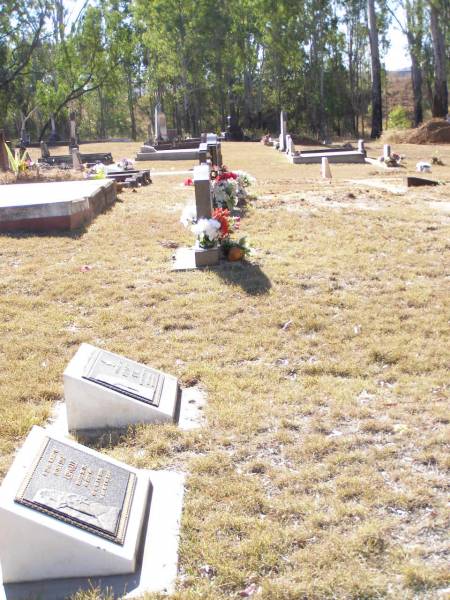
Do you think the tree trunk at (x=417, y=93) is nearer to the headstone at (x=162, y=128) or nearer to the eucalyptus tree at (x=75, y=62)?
the headstone at (x=162, y=128)

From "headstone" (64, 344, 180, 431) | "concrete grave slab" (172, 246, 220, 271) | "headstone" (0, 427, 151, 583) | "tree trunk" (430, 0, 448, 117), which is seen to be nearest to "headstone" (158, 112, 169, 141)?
"tree trunk" (430, 0, 448, 117)

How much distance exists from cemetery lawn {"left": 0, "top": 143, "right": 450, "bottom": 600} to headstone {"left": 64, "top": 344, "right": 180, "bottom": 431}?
0.14 m

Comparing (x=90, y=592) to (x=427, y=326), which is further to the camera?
(x=427, y=326)

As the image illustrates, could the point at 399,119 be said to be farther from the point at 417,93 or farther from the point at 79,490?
the point at 79,490

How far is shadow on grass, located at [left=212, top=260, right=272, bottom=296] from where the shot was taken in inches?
275

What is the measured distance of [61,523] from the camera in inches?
113

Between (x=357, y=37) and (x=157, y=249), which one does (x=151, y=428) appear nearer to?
(x=157, y=249)

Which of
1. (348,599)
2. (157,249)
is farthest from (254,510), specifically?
(157,249)

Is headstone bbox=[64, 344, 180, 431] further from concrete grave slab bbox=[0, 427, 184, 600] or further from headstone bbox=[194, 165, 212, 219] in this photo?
headstone bbox=[194, 165, 212, 219]

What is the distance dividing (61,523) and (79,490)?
245 mm

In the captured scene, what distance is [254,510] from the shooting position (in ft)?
11.1

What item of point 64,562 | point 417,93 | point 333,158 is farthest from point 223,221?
point 417,93

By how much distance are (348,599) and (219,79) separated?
1958 inches

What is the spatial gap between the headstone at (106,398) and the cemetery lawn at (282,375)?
136 millimetres
